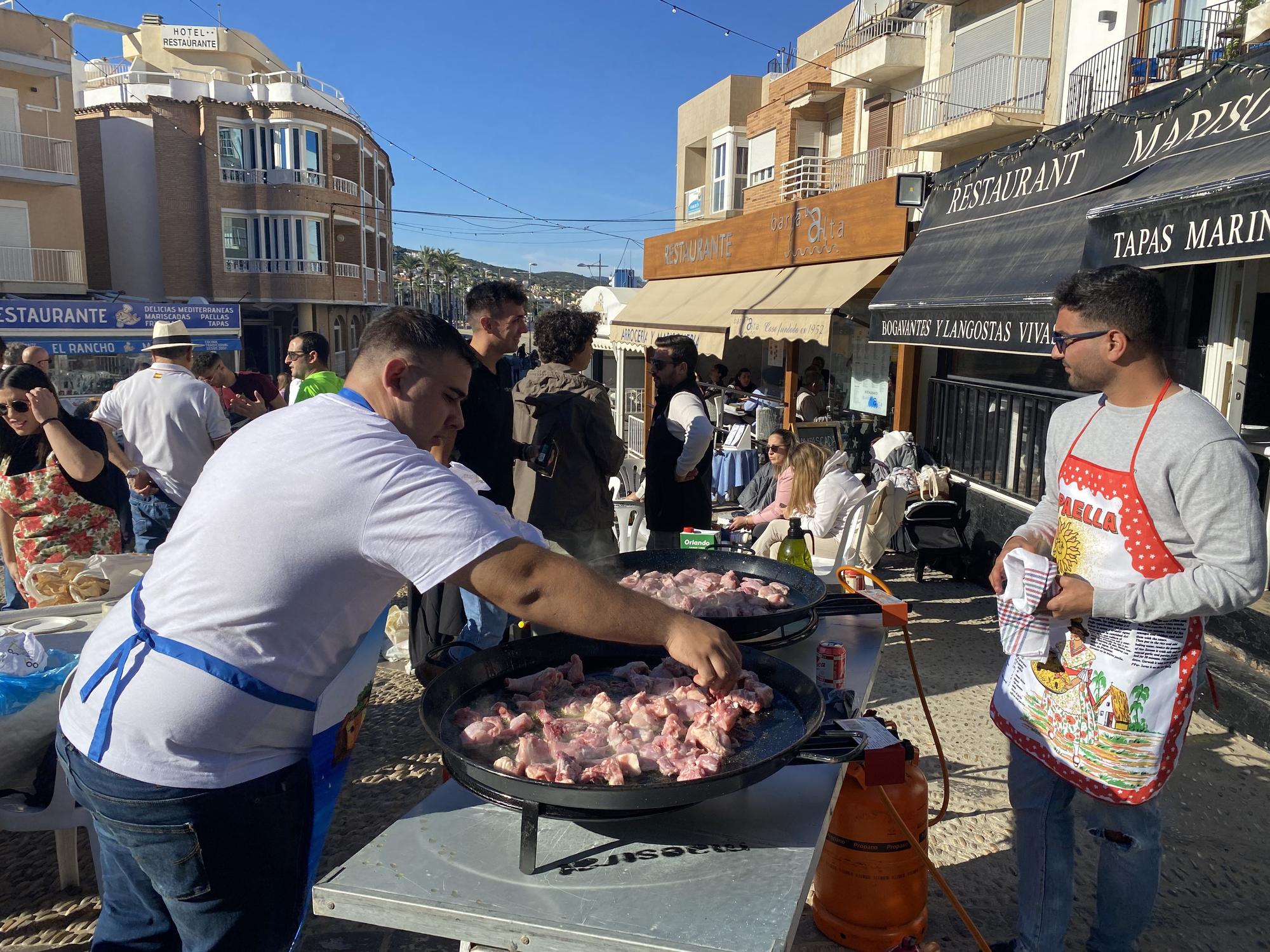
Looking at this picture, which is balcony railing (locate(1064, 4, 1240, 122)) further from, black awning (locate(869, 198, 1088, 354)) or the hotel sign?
the hotel sign

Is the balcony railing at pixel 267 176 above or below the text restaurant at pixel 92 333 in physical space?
above

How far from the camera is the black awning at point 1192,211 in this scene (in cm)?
436

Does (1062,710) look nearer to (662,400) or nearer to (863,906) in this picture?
(863,906)

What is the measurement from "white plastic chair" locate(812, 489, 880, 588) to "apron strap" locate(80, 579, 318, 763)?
4.72 metres

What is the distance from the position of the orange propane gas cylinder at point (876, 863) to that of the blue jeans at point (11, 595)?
4.41m

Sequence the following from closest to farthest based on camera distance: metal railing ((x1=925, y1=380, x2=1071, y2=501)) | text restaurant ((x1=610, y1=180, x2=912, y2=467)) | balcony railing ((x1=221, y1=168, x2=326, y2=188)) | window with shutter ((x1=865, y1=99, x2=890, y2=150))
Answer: metal railing ((x1=925, y1=380, x2=1071, y2=501))
text restaurant ((x1=610, y1=180, x2=912, y2=467))
window with shutter ((x1=865, y1=99, x2=890, y2=150))
balcony railing ((x1=221, y1=168, x2=326, y2=188))

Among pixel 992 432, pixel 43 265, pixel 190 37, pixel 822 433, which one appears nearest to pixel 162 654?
pixel 992 432

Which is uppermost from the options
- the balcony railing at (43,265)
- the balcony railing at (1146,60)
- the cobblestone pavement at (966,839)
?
the balcony railing at (1146,60)

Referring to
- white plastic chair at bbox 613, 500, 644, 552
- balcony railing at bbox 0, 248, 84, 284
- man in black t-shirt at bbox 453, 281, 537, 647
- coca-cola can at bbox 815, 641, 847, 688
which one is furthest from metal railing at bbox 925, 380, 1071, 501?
balcony railing at bbox 0, 248, 84, 284

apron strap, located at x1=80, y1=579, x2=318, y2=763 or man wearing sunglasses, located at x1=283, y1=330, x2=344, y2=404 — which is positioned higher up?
man wearing sunglasses, located at x1=283, y1=330, x2=344, y2=404

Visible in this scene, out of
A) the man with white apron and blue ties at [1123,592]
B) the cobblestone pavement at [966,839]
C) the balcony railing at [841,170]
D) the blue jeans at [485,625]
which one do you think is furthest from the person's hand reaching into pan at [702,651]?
the balcony railing at [841,170]

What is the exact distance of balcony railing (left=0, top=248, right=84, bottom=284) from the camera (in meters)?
25.6

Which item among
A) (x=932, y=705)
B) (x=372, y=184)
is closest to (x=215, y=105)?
(x=372, y=184)

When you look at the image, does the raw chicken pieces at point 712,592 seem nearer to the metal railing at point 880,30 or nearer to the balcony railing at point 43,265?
the metal railing at point 880,30
